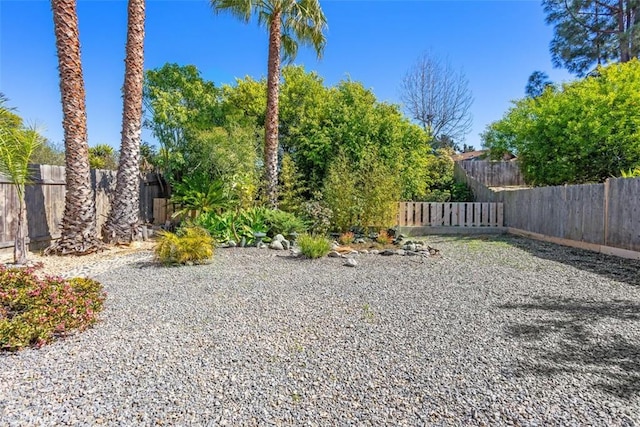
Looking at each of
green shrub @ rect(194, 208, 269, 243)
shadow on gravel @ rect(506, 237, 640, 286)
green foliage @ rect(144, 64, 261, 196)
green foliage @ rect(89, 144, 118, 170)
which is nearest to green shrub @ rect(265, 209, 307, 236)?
green shrub @ rect(194, 208, 269, 243)

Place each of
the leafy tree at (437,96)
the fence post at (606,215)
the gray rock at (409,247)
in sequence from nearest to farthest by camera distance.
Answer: the fence post at (606,215) → the gray rock at (409,247) → the leafy tree at (437,96)

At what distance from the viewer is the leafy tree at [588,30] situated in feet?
55.9

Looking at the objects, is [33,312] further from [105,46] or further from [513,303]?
[105,46]

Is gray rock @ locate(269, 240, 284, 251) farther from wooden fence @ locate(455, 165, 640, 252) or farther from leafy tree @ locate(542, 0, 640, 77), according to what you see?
leafy tree @ locate(542, 0, 640, 77)

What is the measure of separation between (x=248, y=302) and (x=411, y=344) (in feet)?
5.99

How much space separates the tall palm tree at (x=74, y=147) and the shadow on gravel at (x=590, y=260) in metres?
8.66

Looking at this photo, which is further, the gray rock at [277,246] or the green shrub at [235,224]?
the green shrub at [235,224]

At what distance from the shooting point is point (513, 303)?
12.8 feet

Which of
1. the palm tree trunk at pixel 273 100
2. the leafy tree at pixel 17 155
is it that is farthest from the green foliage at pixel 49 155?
the palm tree trunk at pixel 273 100

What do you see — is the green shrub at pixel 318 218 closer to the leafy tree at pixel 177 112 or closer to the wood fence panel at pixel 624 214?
the leafy tree at pixel 177 112

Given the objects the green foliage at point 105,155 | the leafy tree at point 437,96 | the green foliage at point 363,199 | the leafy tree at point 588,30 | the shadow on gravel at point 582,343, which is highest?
the leafy tree at point 588,30

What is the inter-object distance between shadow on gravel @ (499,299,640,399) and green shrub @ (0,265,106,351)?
11.1ft

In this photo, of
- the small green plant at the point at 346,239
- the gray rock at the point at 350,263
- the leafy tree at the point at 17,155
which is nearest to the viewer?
the leafy tree at the point at 17,155

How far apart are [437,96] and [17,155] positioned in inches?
820
